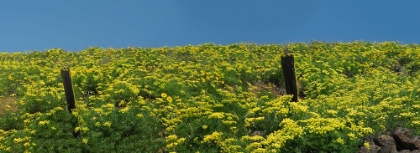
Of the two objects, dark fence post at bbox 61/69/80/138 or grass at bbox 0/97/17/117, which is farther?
grass at bbox 0/97/17/117

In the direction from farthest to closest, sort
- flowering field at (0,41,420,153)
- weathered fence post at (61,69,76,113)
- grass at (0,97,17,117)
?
grass at (0,97,17,117), weathered fence post at (61,69,76,113), flowering field at (0,41,420,153)

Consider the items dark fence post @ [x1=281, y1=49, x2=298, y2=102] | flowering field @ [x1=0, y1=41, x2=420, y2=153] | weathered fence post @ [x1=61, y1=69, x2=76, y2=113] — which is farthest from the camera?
dark fence post @ [x1=281, y1=49, x2=298, y2=102]

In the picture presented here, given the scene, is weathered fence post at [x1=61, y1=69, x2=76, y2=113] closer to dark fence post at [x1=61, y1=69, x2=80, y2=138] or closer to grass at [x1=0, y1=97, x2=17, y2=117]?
dark fence post at [x1=61, y1=69, x2=80, y2=138]

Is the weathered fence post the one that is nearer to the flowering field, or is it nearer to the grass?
the flowering field

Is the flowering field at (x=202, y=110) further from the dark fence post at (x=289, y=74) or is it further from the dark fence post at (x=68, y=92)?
the dark fence post at (x=289, y=74)

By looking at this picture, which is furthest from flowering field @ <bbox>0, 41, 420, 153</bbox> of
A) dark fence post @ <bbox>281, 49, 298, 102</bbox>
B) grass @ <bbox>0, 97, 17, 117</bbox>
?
dark fence post @ <bbox>281, 49, 298, 102</bbox>

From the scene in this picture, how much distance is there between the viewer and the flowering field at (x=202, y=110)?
13391 mm

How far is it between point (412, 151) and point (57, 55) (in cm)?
2678

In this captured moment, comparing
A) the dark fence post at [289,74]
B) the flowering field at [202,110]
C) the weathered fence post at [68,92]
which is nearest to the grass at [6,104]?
the flowering field at [202,110]

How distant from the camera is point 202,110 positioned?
15508 mm

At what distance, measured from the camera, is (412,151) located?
496 inches

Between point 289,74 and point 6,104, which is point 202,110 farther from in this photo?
point 6,104

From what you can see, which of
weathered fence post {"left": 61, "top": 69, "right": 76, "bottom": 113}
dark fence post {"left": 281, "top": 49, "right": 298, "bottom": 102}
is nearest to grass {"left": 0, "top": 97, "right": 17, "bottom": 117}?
weathered fence post {"left": 61, "top": 69, "right": 76, "bottom": 113}

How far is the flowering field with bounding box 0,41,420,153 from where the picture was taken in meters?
13.4
